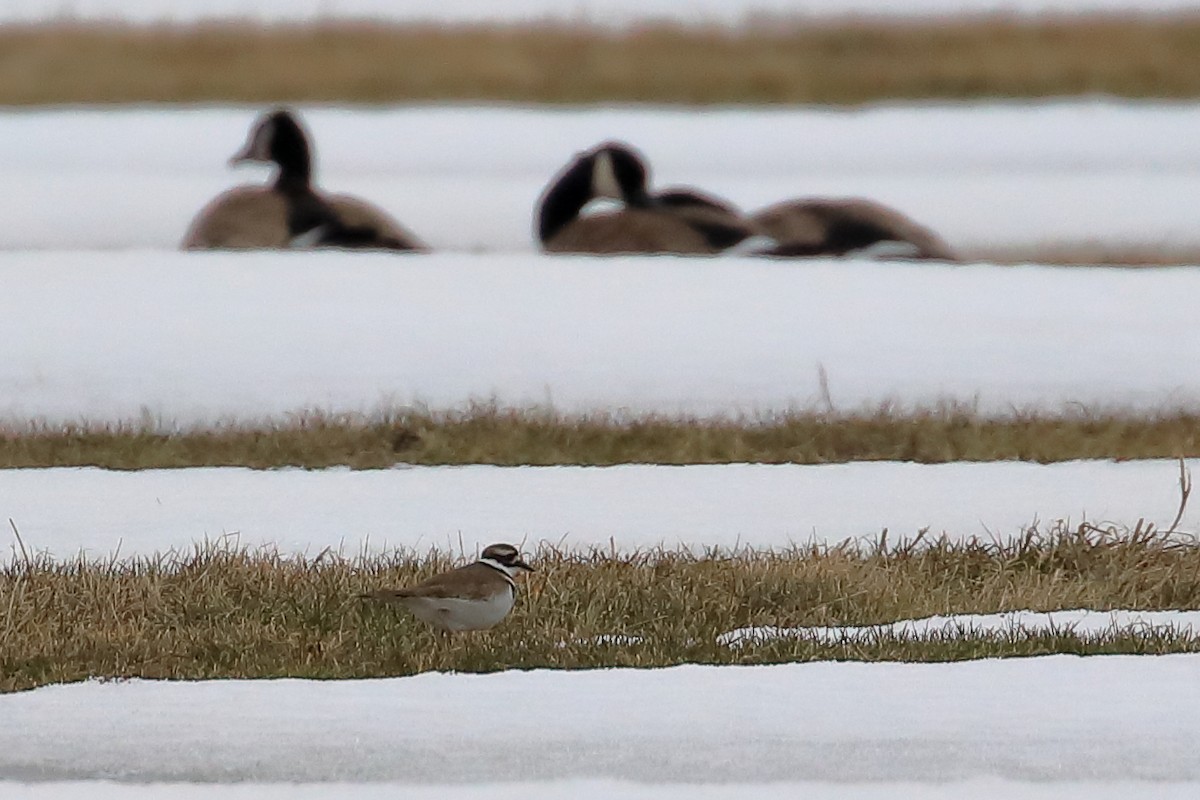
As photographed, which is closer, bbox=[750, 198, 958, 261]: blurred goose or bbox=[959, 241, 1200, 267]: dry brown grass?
bbox=[750, 198, 958, 261]: blurred goose

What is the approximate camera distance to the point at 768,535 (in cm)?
620

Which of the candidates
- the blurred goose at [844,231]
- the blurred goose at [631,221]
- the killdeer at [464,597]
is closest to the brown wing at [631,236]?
the blurred goose at [631,221]

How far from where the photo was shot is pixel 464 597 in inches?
188

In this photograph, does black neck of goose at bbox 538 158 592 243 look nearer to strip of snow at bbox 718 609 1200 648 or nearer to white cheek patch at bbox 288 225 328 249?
white cheek patch at bbox 288 225 328 249

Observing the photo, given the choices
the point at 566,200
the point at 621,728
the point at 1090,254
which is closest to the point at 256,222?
the point at 566,200

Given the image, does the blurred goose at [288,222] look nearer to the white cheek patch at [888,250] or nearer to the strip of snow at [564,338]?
the strip of snow at [564,338]

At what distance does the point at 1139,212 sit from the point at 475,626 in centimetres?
822

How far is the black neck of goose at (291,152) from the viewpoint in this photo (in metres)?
11.5

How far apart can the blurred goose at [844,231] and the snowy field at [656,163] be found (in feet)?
5.66

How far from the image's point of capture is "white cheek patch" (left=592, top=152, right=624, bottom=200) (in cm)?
1142

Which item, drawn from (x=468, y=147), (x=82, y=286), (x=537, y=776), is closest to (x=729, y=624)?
(x=537, y=776)

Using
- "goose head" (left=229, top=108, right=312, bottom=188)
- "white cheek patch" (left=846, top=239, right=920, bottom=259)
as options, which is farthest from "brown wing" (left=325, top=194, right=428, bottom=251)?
"white cheek patch" (left=846, top=239, right=920, bottom=259)

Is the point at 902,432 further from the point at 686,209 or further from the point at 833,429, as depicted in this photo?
the point at 686,209

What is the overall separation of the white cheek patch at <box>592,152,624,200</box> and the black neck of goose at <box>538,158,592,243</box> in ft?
0.23
